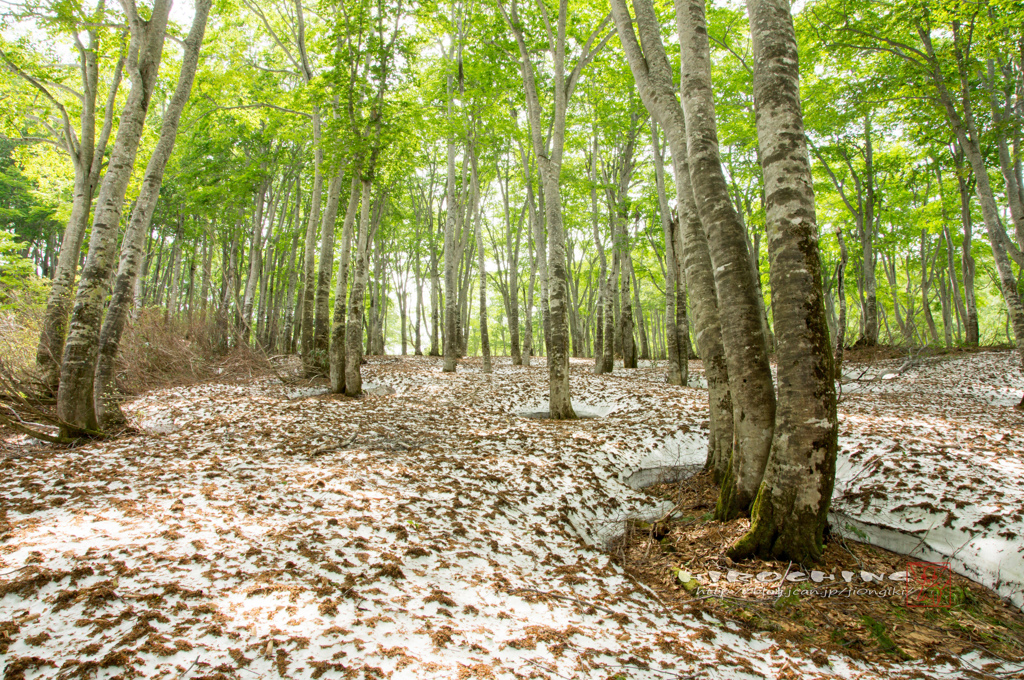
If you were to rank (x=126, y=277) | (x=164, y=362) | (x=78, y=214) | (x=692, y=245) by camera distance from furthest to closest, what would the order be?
(x=164, y=362), (x=78, y=214), (x=126, y=277), (x=692, y=245)

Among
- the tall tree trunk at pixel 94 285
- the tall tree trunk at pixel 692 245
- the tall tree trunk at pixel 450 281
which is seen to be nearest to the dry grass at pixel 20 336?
the tall tree trunk at pixel 94 285

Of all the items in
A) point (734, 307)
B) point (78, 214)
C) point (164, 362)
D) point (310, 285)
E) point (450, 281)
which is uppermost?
point (78, 214)

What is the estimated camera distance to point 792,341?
11.0 ft

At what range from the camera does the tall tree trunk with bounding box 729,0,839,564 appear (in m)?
3.28

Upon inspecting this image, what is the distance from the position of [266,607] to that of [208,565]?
2.16ft

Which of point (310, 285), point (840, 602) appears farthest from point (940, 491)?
point (310, 285)

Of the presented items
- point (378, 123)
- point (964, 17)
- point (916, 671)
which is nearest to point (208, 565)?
point (916, 671)

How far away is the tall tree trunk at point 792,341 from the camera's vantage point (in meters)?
3.28

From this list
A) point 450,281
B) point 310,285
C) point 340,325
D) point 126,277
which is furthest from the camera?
point 450,281

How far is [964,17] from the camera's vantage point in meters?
8.23

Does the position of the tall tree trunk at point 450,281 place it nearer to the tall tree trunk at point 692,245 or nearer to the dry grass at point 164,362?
the dry grass at point 164,362

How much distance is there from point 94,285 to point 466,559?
555cm

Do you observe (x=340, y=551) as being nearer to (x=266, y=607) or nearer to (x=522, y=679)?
(x=266, y=607)

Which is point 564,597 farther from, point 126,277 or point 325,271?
point 325,271
